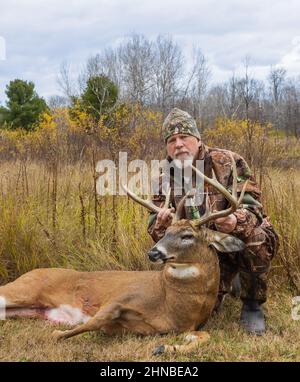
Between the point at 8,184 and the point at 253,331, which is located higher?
the point at 8,184

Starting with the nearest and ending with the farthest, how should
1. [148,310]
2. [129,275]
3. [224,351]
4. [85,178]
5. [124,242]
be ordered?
1. [224,351]
2. [148,310]
3. [129,275]
4. [124,242]
5. [85,178]

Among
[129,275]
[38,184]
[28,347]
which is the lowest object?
[28,347]

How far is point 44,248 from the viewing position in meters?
5.77

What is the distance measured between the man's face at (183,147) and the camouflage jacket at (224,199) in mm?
80

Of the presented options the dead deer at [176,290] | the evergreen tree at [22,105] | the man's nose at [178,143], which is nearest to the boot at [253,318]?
the dead deer at [176,290]

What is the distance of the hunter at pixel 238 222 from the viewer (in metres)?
4.44

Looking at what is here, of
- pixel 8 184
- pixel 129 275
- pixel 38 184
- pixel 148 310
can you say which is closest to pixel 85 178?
pixel 38 184

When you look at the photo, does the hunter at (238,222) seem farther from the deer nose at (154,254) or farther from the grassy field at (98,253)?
the deer nose at (154,254)

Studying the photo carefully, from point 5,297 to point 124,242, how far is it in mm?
1406

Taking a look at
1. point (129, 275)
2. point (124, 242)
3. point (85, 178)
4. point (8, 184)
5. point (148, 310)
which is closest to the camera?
point (148, 310)

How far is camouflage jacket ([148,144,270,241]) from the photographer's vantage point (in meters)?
4.36

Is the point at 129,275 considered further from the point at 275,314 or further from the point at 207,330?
the point at 275,314

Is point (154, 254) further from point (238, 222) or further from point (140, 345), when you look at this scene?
point (238, 222)

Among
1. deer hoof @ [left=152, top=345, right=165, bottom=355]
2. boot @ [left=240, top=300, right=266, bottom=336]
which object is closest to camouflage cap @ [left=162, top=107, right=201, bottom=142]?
boot @ [left=240, top=300, right=266, bottom=336]
